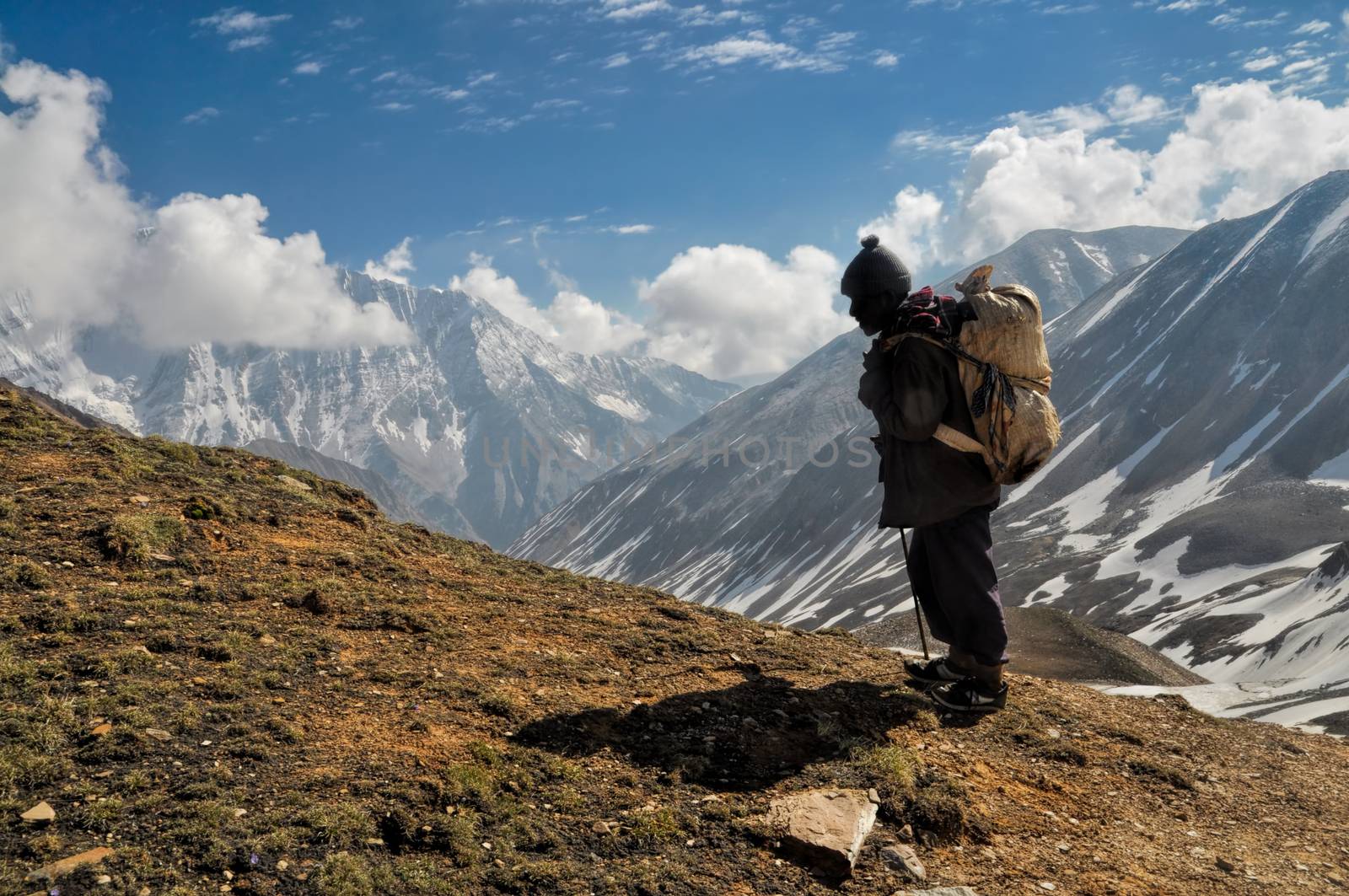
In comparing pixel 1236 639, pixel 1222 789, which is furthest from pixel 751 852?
pixel 1236 639

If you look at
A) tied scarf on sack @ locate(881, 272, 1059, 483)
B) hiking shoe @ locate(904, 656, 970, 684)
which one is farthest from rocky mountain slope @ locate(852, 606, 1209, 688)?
tied scarf on sack @ locate(881, 272, 1059, 483)

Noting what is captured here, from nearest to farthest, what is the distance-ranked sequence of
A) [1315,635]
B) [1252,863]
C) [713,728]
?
[1252,863]
[713,728]
[1315,635]

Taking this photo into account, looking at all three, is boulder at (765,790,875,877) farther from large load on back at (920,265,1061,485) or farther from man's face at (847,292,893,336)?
man's face at (847,292,893,336)

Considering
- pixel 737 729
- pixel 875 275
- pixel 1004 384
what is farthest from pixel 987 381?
pixel 737 729

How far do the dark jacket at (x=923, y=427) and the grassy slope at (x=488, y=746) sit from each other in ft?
6.27

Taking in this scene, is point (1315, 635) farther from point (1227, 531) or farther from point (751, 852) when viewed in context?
point (751, 852)

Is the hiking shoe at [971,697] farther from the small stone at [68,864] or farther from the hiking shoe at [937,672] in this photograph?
the small stone at [68,864]

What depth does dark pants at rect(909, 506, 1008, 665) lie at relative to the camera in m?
7.89

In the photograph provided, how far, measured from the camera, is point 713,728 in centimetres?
693

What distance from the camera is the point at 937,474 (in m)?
7.80

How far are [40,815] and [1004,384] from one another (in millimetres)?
7427

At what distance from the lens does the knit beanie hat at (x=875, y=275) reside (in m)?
7.68

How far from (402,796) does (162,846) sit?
129 centimetres

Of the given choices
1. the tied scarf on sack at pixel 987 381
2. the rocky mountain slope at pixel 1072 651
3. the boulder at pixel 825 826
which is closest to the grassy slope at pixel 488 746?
the boulder at pixel 825 826
